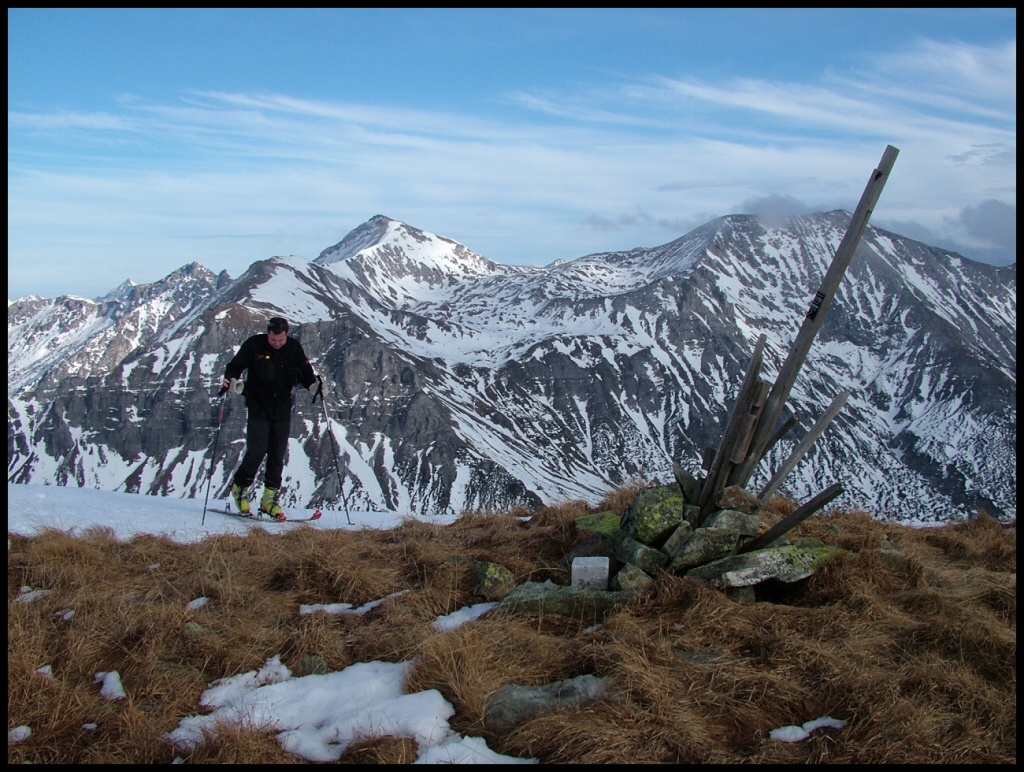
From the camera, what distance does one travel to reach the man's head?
12344mm

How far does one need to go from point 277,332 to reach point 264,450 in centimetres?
215

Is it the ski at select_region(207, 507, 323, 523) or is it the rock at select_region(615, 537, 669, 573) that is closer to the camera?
the rock at select_region(615, 537, 669, 573)

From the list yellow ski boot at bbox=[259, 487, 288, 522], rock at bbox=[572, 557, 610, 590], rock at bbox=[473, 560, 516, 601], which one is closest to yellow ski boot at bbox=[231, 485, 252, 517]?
yellow ski boot at bbox=[259, 487, 288, 522]

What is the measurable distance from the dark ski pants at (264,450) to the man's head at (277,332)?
1.38 meters

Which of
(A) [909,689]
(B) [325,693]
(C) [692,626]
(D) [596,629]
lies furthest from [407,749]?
(A) [909,689]

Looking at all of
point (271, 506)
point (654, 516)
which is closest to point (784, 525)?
point (654, 516)

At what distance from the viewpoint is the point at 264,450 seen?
1297cm

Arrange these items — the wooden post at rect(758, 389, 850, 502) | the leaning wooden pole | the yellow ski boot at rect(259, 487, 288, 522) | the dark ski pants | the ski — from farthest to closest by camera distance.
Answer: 1. the dark ski pants
2. the yellow ski boot at rect(259, 487, 288, 522)
3. the ski
4. the wooden post at rect(758, 389, 850, 502)
5. the leaning wooden pole

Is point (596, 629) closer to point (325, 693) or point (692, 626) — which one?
point (692, 626)

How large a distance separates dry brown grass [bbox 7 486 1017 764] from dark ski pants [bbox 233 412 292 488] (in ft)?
11.4

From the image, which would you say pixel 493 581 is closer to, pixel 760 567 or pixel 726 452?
pixel 760 567

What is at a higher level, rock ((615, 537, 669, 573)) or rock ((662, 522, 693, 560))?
rock ((662, 522, 693, 560))

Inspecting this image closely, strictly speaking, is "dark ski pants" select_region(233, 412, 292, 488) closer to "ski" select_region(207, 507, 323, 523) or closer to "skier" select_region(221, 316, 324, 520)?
"skier" select_region(221, 316, 324, 520)

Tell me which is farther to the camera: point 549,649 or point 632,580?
point 632,580
